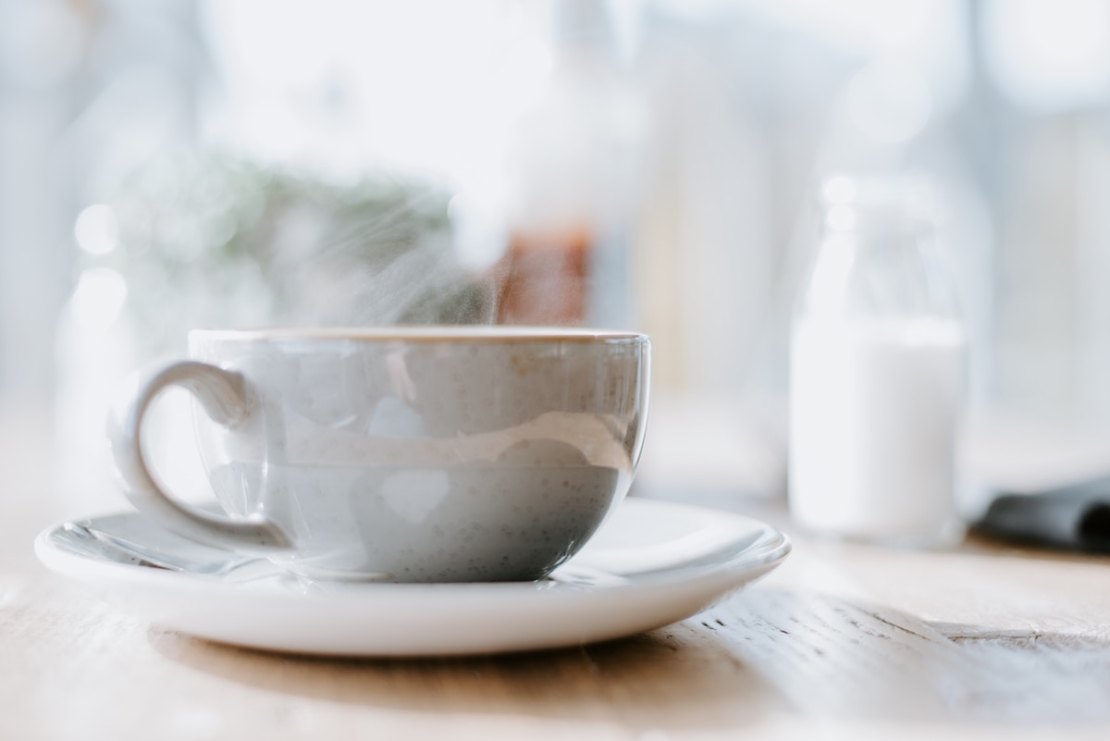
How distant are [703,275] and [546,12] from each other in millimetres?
3371

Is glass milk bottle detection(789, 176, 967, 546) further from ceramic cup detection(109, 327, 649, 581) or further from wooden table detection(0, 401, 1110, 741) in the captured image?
ceramic cup detection(109, 327, 649, 581)

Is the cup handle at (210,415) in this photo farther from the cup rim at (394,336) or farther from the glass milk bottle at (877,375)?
the glass milk bottle at (877,375)

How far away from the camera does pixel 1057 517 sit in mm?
695

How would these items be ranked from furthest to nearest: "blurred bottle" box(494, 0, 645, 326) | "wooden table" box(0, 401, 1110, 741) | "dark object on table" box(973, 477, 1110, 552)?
"blurred bottle" box(494, 0, 645, 326), "dark object on table" box(973, 477, 1110, 552), "wooden table" box(0, 401, 1110, 741)

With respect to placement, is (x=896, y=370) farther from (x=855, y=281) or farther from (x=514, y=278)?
(x=514, y=278)

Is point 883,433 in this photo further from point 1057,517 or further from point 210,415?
point 210,415

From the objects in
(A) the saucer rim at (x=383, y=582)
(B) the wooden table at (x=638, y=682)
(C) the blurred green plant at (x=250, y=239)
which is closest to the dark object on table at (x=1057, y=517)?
(B) the wooden table at (x=638, y=682)

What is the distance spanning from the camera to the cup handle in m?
0.41

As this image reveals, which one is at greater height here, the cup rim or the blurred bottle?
the blurred bottle

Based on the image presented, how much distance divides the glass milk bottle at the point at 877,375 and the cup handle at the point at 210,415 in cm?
44

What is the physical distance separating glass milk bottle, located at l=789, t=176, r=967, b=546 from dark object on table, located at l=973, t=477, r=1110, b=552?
0.12ft

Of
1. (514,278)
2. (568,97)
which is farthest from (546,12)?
(514,278)

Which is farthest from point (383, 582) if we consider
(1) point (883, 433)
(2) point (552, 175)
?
(2) point (552, 175)

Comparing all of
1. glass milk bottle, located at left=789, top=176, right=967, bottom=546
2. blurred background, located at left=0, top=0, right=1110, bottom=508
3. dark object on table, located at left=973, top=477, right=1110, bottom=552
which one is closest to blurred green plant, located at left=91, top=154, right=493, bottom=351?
blurred background, located at left=0, top=0, right=1110, bottom=508
